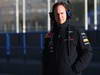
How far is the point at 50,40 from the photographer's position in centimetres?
368

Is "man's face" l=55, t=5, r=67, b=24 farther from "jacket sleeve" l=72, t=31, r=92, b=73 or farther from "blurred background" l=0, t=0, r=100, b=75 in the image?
"blurred background" l=0, t=0, r=100, b=75

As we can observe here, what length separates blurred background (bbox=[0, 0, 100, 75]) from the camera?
11688 mm

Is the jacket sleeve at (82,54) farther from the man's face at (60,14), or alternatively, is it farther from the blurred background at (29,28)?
the blurred background at (29,28)

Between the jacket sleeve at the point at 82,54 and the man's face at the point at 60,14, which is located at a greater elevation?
the man's face at the point at 60,14

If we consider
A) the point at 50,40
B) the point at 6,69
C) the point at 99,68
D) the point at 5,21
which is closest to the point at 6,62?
the point at 6,69

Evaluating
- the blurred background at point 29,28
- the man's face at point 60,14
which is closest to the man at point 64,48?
the man's face at point 60,14

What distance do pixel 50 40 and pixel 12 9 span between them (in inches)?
516

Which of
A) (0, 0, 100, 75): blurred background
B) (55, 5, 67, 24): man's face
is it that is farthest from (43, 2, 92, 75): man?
(0, 0, 100, 75): blurred background

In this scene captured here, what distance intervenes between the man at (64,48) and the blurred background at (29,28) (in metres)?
7.43

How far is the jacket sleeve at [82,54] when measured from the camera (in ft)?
11.8

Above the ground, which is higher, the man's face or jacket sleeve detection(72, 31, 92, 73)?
the man's face

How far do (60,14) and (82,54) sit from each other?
42 cm

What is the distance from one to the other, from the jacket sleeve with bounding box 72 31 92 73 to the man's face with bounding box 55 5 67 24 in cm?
20

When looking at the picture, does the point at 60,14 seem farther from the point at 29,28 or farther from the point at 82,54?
the point at 29,28
